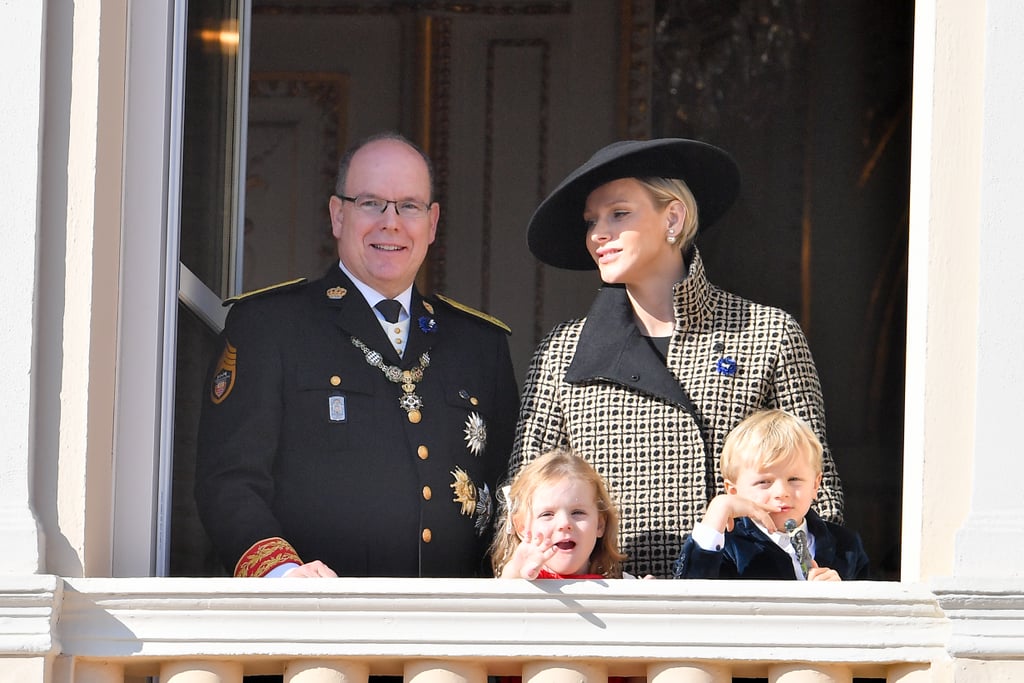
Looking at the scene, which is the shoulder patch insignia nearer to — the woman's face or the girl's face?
the girl's face

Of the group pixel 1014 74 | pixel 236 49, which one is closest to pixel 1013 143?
pixel 1014 74

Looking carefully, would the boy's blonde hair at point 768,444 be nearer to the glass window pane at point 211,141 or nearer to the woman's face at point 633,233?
the woman's face at point 633,233

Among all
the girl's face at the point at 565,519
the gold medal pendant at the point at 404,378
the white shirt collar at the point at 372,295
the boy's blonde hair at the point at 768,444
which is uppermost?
the white shirt collar at the point at 372,295

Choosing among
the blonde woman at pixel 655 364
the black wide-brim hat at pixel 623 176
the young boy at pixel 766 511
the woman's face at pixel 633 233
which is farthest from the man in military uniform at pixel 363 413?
the young boy at pixel 766 511

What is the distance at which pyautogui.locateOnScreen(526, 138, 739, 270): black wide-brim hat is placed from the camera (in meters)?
4.78

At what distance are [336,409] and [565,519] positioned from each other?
2.23 ft

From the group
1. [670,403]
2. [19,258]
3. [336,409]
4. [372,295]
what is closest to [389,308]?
[372,295]

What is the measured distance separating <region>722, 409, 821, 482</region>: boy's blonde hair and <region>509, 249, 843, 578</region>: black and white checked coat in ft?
0.51

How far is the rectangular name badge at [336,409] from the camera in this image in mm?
4715

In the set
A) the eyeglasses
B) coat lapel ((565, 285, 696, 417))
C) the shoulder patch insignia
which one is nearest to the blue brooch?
the eyeglasses

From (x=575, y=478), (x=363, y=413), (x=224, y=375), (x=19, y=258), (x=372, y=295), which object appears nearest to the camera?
(x=19, y=258)

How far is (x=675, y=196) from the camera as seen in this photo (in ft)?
15.7

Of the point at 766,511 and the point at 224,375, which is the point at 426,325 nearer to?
the point at 224,375

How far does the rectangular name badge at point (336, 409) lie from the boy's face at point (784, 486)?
93 cm
